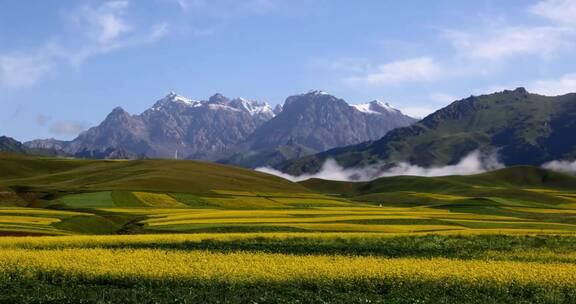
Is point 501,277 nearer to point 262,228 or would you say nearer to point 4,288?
point 4,288

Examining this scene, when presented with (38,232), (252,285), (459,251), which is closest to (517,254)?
(459,251)

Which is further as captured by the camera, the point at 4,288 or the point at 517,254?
the point at 517,254

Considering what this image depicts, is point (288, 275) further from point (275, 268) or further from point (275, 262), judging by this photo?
point (275, 262)

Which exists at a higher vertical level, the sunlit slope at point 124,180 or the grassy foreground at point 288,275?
the sunlit slope at point 124,180

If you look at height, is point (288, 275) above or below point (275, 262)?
below

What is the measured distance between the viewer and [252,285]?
3478cm

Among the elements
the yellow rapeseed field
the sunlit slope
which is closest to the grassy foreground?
the yellow rapeseed field

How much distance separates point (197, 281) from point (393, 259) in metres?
15.4

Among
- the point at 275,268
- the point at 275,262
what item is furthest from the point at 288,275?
the point at 275,262

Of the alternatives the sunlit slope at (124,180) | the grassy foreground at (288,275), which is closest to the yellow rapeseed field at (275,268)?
the grassy foreground at (288,275)

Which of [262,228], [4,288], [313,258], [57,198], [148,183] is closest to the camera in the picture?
[4,288]

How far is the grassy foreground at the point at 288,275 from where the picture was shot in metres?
31.8

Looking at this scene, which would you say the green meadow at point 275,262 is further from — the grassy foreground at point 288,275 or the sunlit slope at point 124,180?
the sunlit slope at point 124,180

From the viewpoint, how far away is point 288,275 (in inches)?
1433
